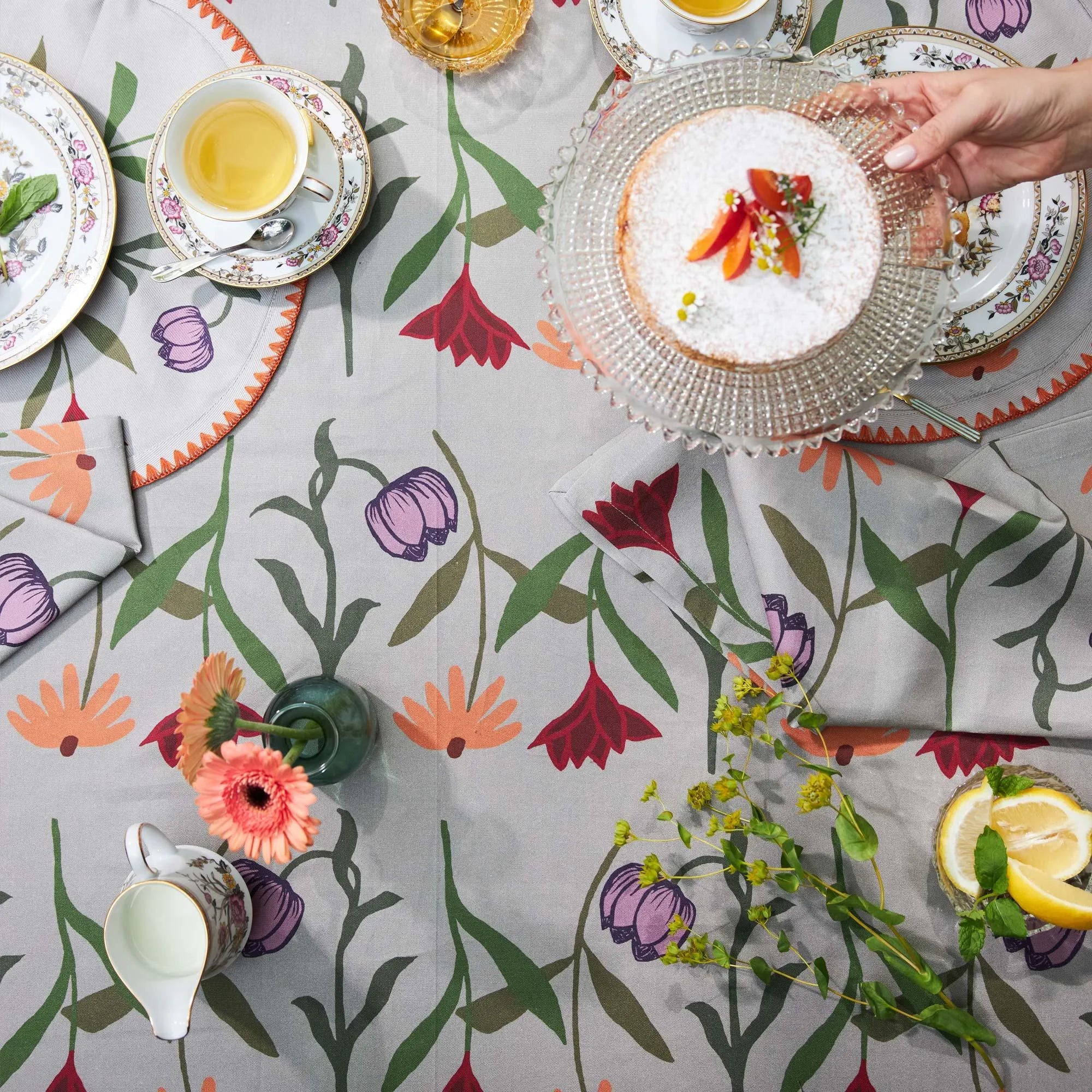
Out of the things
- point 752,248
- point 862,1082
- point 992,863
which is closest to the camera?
point 752,248

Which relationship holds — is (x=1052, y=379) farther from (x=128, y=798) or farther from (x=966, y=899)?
(x=128, y=798)

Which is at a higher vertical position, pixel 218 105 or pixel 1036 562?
pixel 218 105

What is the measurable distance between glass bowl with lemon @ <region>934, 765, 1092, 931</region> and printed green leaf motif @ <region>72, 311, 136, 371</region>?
1.06 metres

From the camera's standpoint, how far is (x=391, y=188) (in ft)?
3.29

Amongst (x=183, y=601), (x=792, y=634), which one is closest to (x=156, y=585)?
(x=183, y=601)

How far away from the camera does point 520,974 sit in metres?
0.97

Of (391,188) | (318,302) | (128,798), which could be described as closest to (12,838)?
(128,798)

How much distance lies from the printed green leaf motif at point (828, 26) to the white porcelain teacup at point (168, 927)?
1.10 m

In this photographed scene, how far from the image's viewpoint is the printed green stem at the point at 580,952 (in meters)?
0.97

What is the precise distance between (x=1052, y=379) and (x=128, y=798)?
3.74ft

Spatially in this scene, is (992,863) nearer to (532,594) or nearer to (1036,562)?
(1036,562)

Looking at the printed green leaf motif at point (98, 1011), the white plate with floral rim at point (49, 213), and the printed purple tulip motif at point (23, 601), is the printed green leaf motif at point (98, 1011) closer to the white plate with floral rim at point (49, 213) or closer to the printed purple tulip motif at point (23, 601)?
the printed purple tulip motif at point (23, 601)

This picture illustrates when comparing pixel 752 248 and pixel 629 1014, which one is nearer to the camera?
pixel 752 248

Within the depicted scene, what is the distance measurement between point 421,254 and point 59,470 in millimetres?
476
